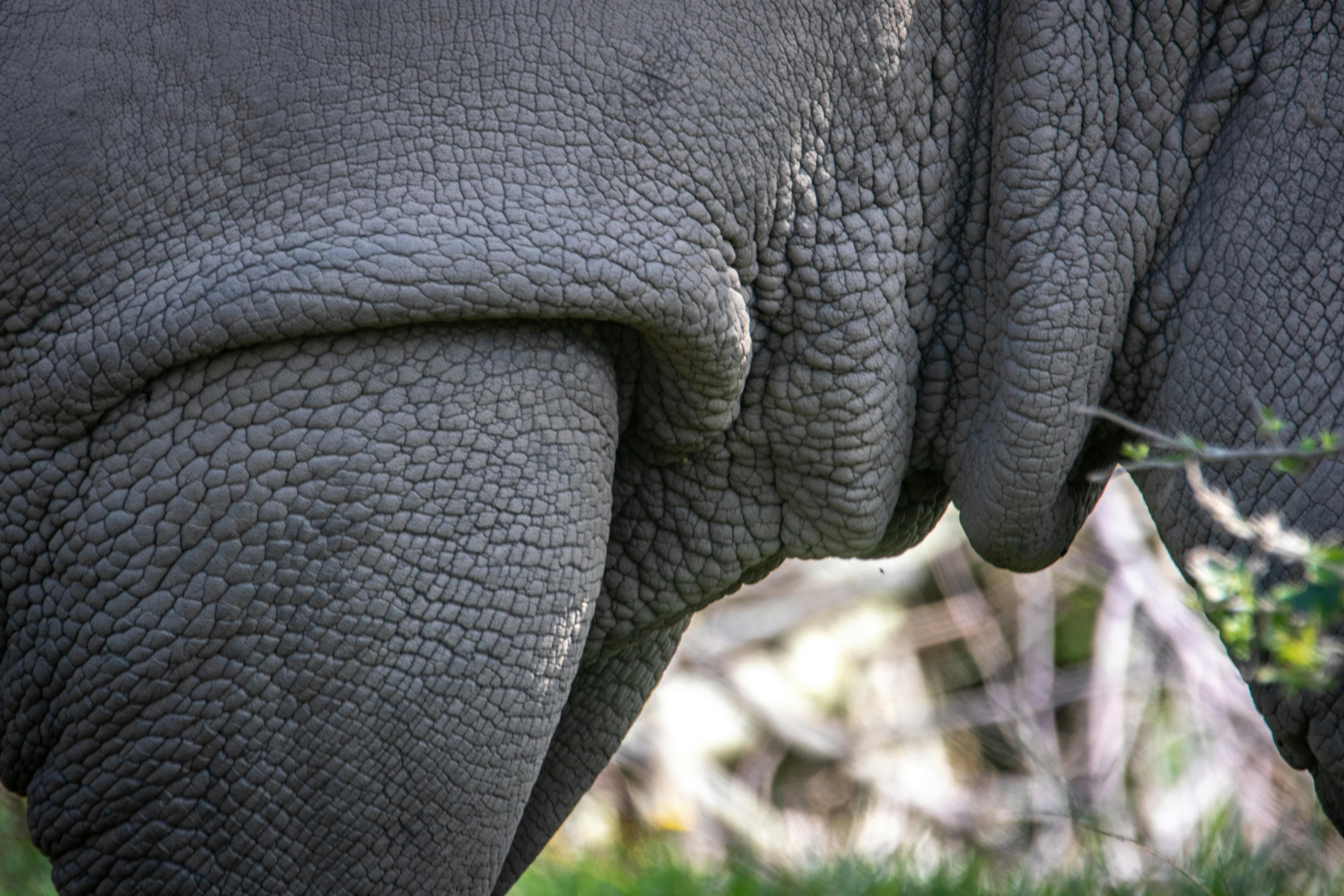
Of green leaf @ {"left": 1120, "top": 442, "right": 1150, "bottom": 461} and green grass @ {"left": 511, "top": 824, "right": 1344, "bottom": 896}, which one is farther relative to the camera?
green grass @ {"left": 511, "top": 824, "right": 1344, "bottom": 896}

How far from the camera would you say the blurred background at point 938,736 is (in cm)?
439

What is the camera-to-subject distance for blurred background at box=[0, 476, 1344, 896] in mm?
4395

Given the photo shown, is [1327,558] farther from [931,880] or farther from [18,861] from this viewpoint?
[18,861]

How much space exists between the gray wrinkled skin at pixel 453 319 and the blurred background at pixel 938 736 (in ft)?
6.18

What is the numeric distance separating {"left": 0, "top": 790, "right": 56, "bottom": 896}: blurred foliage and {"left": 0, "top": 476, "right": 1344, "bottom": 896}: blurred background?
11 millimetres

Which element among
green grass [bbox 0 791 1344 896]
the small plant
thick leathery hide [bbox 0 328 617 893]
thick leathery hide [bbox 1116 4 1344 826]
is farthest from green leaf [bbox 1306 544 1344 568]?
green grass [bbox 0 791 1344 896]

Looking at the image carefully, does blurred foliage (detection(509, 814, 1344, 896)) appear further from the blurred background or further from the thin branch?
the thin branch

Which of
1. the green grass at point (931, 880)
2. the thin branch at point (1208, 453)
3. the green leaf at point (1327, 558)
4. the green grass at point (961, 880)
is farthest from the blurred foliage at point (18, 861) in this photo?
the green leaf at point (1327, 558)

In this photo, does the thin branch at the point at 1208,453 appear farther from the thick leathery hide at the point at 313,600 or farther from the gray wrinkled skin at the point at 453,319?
the thick leathery hide at the point at 313,600

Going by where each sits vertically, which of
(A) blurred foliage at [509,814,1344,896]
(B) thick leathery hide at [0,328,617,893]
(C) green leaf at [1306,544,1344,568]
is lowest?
(A) blurred foliage at [509,814,1344,896]

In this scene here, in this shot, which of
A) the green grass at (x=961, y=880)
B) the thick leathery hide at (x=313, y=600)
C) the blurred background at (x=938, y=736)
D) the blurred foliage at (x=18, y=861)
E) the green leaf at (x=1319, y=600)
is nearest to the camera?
the green leaf at (x=1319, y=600)

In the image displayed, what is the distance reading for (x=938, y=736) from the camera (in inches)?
248

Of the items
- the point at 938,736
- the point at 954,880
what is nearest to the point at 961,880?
the point at 954,880

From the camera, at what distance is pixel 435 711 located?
2.05 metres
